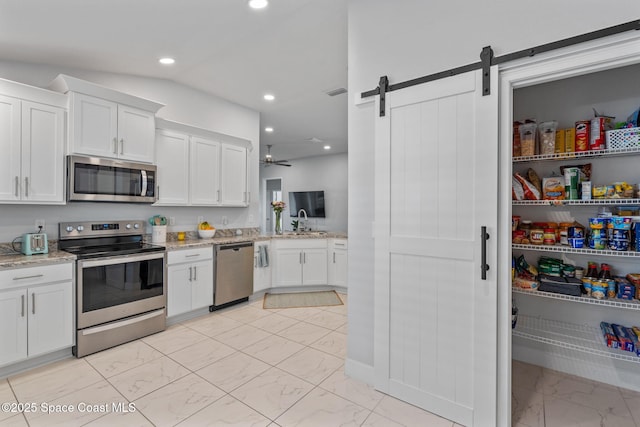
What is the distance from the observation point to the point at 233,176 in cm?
433

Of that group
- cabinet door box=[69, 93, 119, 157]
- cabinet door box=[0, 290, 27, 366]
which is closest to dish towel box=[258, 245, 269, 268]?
cabinet door box=[69, 93, 119, 157]

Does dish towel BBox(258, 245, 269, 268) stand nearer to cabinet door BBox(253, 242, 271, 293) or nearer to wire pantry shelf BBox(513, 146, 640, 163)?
cabinet door BBox(253, 242, 271, 293)

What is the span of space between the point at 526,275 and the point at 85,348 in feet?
11.9

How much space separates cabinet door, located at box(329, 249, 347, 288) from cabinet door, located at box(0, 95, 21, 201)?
11.7ft

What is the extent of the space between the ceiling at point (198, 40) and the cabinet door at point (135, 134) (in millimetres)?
510

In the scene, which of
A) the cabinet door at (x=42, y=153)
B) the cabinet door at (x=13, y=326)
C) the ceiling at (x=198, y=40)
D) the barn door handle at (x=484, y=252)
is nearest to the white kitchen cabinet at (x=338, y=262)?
the ceiling at (x=198, y=40)

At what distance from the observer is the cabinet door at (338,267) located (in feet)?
15.4

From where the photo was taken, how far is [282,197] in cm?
895

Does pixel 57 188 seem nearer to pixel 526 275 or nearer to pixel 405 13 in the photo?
pixel 405 13

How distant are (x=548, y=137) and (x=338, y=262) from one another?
10.2 ft

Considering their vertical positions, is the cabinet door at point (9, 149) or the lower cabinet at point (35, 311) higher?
the cabinet door at point (9, 149)

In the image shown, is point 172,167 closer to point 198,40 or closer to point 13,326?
point 198,40

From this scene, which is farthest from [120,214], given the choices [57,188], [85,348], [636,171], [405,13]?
[636,171]

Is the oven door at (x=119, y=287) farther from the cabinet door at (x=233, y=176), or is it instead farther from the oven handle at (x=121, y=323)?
the cabinet door at (x=233, y=176)
